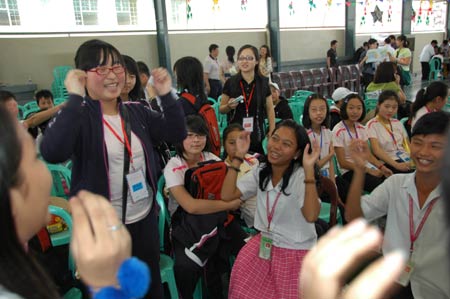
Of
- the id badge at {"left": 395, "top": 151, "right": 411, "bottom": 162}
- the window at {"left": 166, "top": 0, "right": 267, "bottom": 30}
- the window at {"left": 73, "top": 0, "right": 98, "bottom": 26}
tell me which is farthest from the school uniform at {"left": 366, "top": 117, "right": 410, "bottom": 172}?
the window at {"left": 166, "top": 0, "right": 267, "bottom": 30}

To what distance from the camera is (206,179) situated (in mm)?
1949

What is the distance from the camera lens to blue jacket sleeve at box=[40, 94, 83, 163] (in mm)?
1229

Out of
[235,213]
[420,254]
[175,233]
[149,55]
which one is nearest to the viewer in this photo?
[420,254]

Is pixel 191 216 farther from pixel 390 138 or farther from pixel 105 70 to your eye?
pixel 390 138

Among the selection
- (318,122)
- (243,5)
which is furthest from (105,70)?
(243,5)

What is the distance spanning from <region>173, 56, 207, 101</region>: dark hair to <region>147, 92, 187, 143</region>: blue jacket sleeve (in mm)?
1179

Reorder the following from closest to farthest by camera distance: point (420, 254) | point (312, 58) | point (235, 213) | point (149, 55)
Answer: point (420, 254) → point (235, 213) → point (149, 55) → point (312, 58)

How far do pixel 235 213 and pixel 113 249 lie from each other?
1.60m

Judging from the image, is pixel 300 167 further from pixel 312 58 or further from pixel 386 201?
pixel 312 58

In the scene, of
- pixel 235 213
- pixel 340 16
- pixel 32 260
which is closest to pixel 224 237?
pixel 235 213

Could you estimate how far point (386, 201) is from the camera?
1.58 m

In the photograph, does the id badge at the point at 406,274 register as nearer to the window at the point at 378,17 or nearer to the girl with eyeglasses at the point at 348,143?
the girl with eyeglasses at the point at 348,143

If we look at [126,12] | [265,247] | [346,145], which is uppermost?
[126,12]

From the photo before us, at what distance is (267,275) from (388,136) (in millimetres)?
1791
